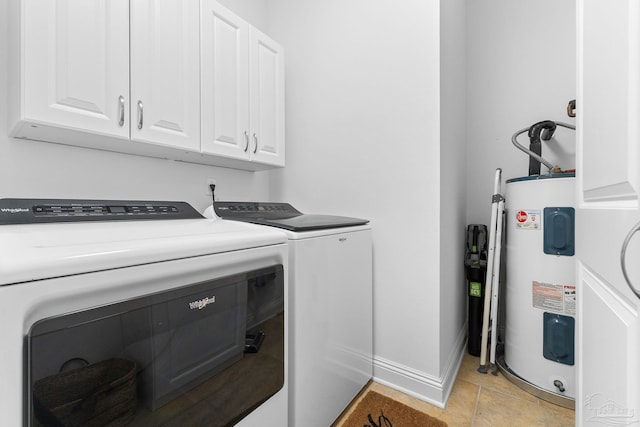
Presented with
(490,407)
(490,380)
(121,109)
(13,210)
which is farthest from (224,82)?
(490,380)

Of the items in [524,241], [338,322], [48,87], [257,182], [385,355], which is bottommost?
[385,355]

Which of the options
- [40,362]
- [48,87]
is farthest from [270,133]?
[40,362]

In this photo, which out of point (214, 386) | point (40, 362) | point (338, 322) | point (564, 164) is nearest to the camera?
point (40, 362)

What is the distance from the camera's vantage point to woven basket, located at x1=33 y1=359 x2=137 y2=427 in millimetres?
558

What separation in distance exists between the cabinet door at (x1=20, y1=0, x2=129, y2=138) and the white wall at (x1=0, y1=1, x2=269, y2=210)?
279 millimetres

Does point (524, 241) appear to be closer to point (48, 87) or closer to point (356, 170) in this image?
point (356, 170)

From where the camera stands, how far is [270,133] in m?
1.82

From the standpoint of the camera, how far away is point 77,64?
1041 mm

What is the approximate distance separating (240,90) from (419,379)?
77.2 inches

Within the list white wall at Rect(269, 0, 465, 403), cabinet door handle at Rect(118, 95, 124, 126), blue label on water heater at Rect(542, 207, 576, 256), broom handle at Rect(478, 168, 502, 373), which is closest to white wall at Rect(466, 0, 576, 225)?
white wall at Rect(269, 0, 465, 403)

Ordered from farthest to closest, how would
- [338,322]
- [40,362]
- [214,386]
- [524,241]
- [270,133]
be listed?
[270,133], [524,241], [338,322], [214,386], [40,362]

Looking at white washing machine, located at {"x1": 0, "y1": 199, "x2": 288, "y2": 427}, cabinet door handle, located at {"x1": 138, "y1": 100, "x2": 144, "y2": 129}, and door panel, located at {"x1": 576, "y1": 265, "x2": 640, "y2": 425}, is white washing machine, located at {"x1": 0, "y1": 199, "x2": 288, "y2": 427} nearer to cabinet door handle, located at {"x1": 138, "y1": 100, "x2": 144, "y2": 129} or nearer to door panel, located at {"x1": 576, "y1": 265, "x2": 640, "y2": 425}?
cabinet door handle, located at {"x1": 138, "y1": 100, "x2": 144, "y2": 129}

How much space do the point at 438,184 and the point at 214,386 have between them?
1.38 m

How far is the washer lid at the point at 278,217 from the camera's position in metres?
1.29
